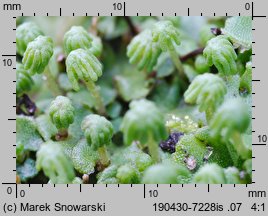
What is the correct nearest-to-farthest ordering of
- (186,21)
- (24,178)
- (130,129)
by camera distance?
(130,129)
(24,178)
(186,21)

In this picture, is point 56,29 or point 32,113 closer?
point 32,113

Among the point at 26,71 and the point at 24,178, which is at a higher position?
the point at 26,71

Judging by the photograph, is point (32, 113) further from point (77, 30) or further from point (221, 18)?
point (221, 18)

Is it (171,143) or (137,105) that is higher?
(137,105)

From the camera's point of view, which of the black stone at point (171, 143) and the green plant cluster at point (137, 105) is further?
the black stone at point (171, 143)

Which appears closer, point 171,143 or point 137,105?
point 137,105

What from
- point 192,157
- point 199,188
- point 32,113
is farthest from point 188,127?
point 32,113

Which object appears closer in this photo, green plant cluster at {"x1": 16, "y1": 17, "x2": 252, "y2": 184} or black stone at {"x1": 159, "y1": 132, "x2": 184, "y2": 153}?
green plant cluster at {"x1": 16, "y1": 17, "x2": 252, "y2": 184}

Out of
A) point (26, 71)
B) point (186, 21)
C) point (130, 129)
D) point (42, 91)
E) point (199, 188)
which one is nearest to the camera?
point (130, 129)
